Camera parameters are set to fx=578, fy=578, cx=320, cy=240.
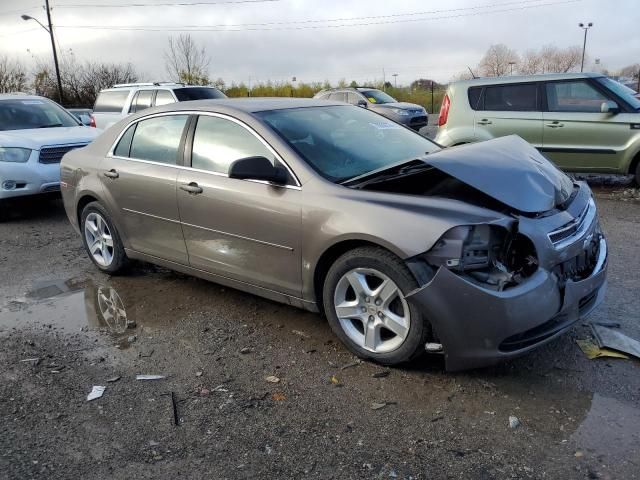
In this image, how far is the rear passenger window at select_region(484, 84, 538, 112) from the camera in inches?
342

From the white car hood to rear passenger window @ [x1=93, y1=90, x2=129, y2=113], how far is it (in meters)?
4.06

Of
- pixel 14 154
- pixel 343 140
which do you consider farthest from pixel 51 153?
pixel 343 140

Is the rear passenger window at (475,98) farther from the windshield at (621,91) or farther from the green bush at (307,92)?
the green bush at (307,92)

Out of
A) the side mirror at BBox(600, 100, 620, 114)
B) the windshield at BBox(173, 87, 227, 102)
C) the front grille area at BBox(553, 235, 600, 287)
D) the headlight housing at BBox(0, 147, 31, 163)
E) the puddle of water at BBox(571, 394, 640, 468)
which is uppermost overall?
the windshield at BBox(173, 87, 227, 102)

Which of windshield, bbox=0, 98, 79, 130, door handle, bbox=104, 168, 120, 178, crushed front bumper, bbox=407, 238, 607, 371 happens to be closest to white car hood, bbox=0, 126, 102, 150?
windshield, bbox=0, 98, 79, 130

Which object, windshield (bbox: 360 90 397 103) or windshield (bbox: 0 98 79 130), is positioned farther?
windshield (bbox: 360 90 397 103)

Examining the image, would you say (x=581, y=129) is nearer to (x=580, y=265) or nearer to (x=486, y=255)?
(x=580, y=265)

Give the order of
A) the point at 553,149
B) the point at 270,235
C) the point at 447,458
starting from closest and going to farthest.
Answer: the point at 447,458
the point at 270,235
the point at 553,149

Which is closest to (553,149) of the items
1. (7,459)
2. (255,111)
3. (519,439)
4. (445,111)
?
(445,111)

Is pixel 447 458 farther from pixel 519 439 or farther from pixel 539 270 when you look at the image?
pixel 539 270

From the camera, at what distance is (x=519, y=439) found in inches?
109

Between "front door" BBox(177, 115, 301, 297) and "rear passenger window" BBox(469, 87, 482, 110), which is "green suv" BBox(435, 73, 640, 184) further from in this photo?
"front door" BBox(177, 115, 301, 297)

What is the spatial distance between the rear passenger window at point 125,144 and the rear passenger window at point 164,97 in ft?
24.1

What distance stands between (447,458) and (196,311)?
8.19 ft
